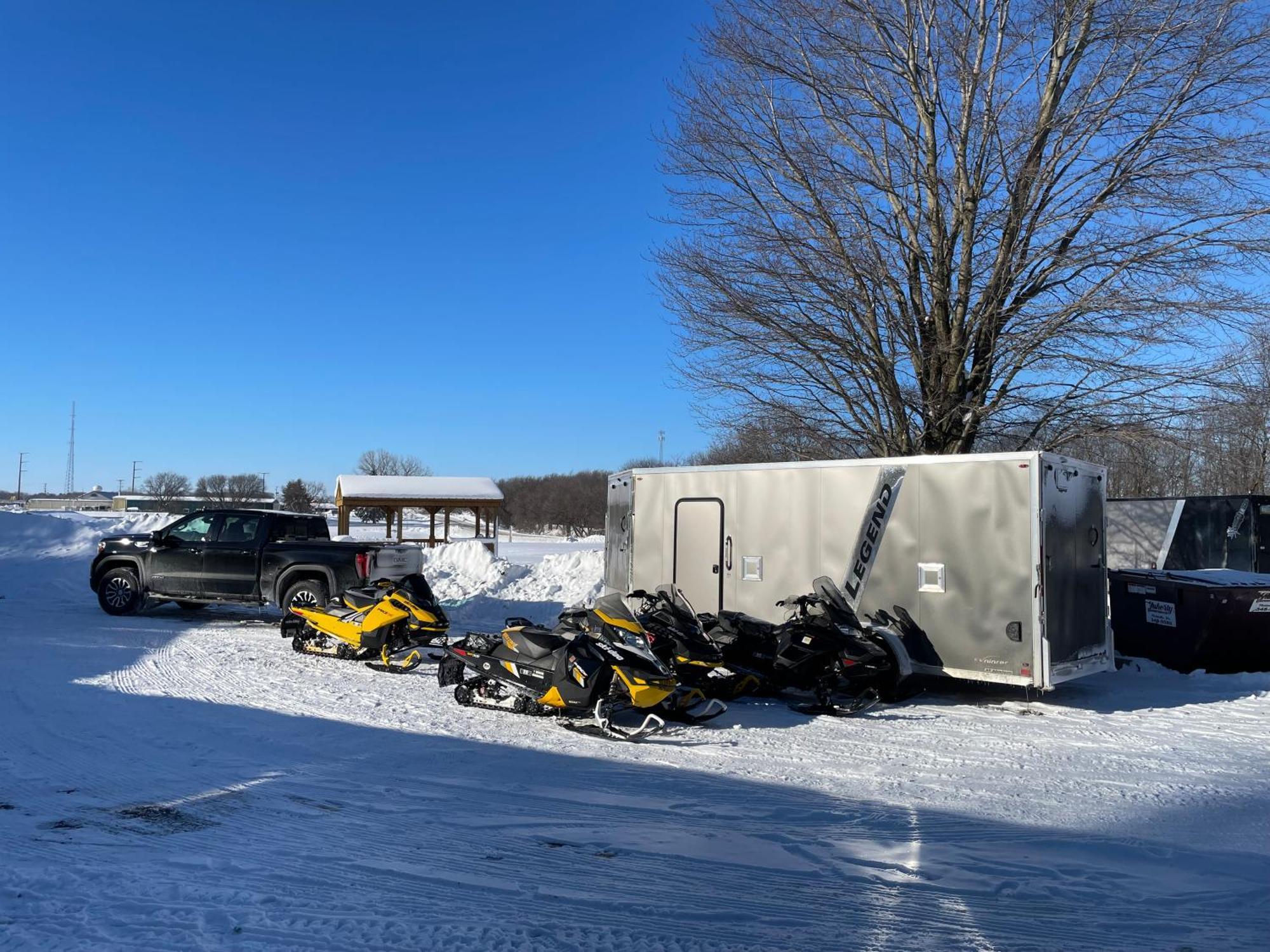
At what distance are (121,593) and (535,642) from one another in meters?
9.24

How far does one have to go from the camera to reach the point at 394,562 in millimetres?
13039

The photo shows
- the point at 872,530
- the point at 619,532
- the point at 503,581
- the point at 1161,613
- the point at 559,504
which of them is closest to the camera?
the point at 872,530

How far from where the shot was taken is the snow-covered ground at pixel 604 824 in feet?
12.1

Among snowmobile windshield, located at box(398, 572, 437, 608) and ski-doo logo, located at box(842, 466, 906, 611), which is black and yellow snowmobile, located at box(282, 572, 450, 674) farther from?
ski-doo logo, located at box(842, 466, 906, 611)

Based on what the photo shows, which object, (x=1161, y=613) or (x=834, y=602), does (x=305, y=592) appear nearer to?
(x=834, y=602)

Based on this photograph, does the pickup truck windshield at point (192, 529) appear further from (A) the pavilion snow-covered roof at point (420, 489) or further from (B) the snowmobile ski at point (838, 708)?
(A) the pavilion snow-covered roof at point (420, 489)

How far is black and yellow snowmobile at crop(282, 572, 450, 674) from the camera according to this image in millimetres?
10062

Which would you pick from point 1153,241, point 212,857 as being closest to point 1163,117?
point 1153,241

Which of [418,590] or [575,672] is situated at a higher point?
[418,590]

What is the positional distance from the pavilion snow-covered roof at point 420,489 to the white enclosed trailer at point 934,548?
70.1 feet

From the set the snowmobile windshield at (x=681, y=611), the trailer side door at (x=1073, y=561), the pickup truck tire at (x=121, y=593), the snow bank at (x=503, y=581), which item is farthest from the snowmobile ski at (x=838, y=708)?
the pickup truck tire at (x=121, y=593)

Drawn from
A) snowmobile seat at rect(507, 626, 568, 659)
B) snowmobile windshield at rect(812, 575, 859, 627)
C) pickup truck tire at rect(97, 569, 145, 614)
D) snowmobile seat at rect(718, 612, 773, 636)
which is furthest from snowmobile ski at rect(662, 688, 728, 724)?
pickup truck tire at rect(97, 569, 145, 614)

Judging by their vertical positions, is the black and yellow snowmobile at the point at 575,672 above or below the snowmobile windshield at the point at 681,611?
below

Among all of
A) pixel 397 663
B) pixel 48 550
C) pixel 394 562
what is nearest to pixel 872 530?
pixel 397 663
